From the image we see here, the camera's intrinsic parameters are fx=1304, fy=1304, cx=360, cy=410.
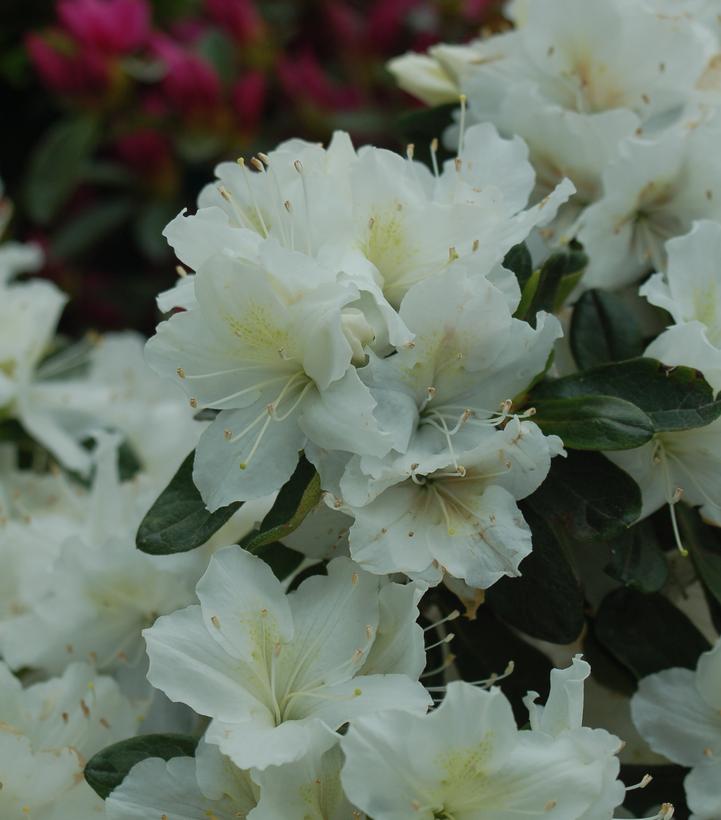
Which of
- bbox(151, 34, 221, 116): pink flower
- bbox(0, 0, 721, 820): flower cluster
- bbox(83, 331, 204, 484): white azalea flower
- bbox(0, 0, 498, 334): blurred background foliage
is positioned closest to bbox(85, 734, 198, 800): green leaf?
bbox(0, 0, 721, 820): flower cluster

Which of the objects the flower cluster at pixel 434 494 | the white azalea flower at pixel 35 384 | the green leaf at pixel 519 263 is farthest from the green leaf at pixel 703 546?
the white azalea flower at pixel 35 384

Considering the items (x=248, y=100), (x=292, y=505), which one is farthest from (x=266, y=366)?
Result: (x=248, y=100)

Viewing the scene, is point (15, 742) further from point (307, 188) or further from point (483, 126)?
point (483, 126)

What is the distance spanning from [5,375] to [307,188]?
644mm

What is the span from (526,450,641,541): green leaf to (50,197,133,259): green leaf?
5.36 ft

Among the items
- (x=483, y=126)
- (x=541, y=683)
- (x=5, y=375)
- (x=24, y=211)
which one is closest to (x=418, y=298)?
(x=483, y=126)

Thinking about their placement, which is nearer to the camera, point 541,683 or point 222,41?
point 541,683

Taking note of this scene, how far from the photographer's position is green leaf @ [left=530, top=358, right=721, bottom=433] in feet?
2.90

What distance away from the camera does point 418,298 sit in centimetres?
86

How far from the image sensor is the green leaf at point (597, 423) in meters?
0.87

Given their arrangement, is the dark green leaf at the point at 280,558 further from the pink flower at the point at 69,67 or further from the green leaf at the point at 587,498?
the pink flower at the point at 69,67

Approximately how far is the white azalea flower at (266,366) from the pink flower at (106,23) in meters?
1.55

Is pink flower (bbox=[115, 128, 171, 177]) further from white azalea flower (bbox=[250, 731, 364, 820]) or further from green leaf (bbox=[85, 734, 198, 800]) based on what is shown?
white azalea flower (bbox=[250, 731, 364, 820])

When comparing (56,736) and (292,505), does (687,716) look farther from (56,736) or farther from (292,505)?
(56,736)
